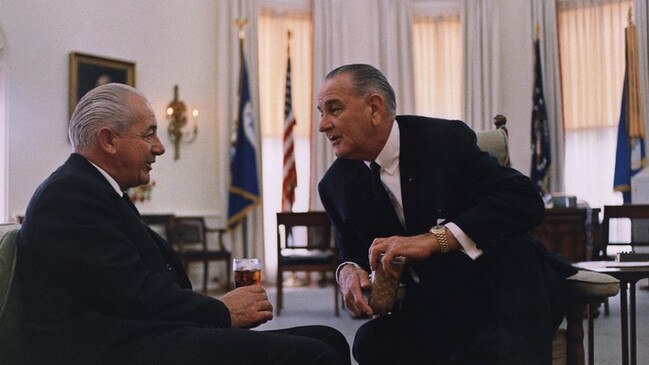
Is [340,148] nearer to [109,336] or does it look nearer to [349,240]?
[349,240]

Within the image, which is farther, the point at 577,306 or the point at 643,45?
the point at 643,45

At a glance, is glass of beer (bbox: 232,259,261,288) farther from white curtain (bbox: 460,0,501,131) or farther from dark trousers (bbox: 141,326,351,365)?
white curtain (bbox: 460,0,501,131)

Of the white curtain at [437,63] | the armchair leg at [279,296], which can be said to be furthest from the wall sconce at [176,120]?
the white curtain at [437,63]

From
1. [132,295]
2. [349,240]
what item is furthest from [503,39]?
[132,295]

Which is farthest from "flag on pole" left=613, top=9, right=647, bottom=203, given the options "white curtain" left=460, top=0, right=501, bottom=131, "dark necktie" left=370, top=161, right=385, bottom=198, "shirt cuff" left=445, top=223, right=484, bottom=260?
"shirt cuff" left=445, top=223, right=484, bottom=260

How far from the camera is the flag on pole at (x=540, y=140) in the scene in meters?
8.86

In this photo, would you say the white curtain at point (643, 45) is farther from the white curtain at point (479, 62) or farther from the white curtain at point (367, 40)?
Answer: the white curtain at point (367, 40)

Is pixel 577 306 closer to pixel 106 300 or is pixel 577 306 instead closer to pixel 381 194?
pixel 381 194

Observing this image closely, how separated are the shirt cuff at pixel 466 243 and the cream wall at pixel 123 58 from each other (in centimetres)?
620

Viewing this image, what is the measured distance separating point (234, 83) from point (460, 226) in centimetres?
737

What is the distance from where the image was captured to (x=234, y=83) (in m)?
9.09

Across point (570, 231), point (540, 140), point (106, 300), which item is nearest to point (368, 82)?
point (106, 300)

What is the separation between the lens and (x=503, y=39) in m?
9.59

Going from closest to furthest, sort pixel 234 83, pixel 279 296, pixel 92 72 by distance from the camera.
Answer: pixel 279 296 < pixel 92 72 < pixel 234 83
